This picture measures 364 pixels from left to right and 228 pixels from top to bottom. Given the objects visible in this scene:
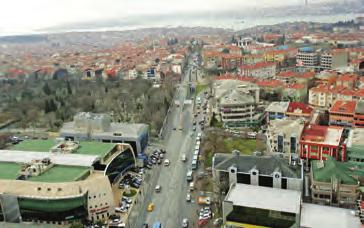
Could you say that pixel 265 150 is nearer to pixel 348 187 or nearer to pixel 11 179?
pixel 348 187

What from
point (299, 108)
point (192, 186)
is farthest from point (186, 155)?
point (299, 108)

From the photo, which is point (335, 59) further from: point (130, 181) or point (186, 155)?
point (130, 181)

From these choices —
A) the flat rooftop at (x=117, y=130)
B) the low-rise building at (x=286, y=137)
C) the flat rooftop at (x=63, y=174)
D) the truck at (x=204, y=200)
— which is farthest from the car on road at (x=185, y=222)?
the flat rooftop at (x=117, y=130)

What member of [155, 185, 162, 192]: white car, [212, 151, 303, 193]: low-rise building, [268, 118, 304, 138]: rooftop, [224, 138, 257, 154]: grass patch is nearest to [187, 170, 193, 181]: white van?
[155, 185, 162, 192]: white car

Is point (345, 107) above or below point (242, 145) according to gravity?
above

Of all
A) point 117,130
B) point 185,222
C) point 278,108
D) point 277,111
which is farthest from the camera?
point 278,108

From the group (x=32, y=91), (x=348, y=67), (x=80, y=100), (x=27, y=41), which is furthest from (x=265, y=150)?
(x=27, y=41)
